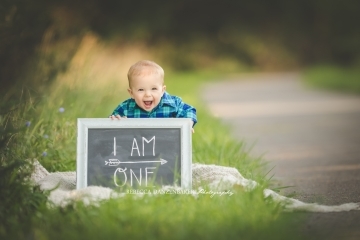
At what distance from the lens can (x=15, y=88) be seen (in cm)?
673

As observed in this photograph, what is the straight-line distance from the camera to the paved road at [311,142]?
5.07 m

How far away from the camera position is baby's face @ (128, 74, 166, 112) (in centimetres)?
499

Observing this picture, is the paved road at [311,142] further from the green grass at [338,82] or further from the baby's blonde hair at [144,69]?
the green grass at [338,82]

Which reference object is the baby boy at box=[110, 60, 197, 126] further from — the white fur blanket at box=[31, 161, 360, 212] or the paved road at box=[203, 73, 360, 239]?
the paved road at box=[203, 73, 360, 239]

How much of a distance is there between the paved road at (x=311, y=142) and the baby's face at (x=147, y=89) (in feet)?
3.93

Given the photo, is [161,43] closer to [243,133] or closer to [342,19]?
[342,19]

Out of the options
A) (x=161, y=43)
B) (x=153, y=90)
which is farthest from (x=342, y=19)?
(x=153, y=90)

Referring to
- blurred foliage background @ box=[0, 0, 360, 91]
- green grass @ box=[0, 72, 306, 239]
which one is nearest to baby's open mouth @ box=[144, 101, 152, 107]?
green grass @ box=[0, 72, 306, 239]

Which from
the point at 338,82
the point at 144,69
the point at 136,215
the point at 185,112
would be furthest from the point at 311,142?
the point at 338,82

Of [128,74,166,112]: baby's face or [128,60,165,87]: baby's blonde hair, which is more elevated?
[128,60,165,87]: baby's blonde hair

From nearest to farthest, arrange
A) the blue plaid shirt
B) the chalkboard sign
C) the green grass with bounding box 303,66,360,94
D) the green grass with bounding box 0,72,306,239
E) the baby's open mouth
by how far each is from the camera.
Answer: the green grass with bounding box 0,72,306,239 < the chalkboard sign < the baby's open mouth < the blue plaid shirt < the green grass with bounding box 303,66,360,94

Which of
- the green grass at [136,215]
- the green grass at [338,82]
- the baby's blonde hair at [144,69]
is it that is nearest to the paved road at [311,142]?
the green grass at [136,215]

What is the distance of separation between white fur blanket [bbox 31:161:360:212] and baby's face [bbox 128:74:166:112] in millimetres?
604

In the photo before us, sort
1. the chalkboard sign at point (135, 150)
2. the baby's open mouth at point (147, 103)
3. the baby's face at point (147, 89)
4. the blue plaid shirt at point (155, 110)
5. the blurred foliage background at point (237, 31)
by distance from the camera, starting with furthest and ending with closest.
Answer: the blurred foliage background at point (237, 31), the blue plaid shirt at point (155, 110), the baby's open mouth at point (147, 103), the baby's face at point (147, 89), the chalkboard sign at point (135, 150)
